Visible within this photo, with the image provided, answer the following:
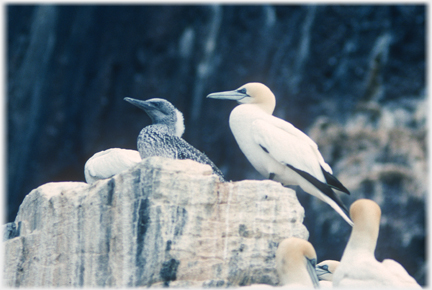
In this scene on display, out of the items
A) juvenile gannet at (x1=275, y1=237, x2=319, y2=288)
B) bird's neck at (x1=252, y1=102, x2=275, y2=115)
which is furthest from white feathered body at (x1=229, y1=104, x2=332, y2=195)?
juvenile gannet at (x1=275, y1=237, x2=319, y2=288)

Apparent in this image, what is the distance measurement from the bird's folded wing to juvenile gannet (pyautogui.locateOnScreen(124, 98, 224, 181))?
24.5 inches

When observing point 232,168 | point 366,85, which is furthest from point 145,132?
point 366,85

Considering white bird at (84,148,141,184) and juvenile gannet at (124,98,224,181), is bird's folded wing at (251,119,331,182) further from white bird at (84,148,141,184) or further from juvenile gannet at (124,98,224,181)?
white bird at (84,148,141,184)

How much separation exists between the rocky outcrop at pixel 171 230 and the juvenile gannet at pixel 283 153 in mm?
544

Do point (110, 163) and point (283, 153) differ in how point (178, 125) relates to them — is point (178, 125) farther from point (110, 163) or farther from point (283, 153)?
point (283, 153)

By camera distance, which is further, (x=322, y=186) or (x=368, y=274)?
(x=322, y=186)

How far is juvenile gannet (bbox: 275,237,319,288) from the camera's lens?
515cm

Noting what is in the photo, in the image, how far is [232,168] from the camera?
539 inches

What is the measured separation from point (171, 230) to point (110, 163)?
2070mm

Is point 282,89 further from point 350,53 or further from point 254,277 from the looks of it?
point 254,277

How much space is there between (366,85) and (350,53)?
0.85 metres

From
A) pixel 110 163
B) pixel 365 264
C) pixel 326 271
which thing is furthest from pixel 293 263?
pixel 110 163

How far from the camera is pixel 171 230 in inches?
202

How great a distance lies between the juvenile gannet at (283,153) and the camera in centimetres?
612
